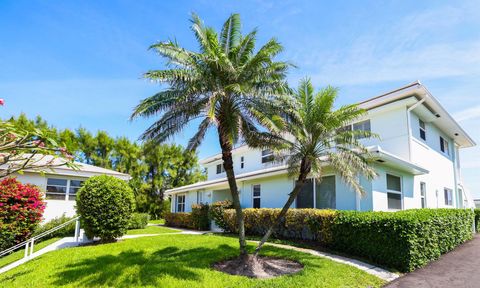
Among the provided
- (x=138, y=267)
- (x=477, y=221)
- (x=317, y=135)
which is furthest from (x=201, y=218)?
(x=477, y=221)

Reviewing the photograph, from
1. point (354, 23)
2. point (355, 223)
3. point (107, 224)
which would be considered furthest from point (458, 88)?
→ point (107, 224)

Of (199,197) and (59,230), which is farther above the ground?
(199,197)

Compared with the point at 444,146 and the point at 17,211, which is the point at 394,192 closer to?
the point at 444,146

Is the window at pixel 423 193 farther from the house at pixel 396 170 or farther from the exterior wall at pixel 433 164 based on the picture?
the exterior wall at pixel 433 164

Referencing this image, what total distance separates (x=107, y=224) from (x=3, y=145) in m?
9.53

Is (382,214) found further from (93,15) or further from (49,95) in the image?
(49,95)

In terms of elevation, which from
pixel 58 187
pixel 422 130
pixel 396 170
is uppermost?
pixel 422 130

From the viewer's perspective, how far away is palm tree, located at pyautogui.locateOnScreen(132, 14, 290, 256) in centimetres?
896

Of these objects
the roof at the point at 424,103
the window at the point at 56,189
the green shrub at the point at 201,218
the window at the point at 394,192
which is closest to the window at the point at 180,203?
the green shrub at the point at 201,218

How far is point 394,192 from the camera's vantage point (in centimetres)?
1395

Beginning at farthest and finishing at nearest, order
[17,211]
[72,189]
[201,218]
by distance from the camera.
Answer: [201,218] → [72,189] → [17,211]

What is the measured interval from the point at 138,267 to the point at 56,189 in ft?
45.8

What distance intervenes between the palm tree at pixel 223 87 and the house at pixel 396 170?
332 centimetres

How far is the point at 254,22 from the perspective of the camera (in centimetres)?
996
